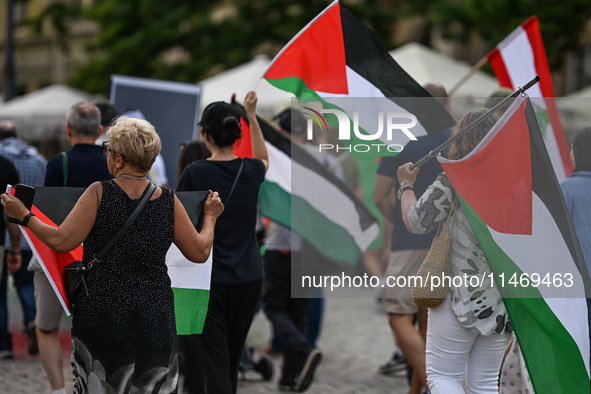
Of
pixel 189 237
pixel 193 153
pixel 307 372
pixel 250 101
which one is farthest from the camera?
pixel 307 372

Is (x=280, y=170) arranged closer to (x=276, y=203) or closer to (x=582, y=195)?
(x=276, y=203)

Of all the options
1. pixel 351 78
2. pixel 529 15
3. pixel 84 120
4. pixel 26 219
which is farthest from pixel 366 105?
pixel 529 15

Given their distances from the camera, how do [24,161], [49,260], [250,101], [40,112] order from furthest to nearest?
[40,112]
[24,161]
[250,101]
[49,260]

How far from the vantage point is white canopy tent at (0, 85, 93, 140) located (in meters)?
14.5

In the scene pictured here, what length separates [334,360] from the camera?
22.8 ft

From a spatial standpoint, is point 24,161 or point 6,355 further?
point 24,161

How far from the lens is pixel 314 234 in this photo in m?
5.54

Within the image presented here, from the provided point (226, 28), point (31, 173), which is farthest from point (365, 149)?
point (226, 28)

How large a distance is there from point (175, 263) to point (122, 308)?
0.79m

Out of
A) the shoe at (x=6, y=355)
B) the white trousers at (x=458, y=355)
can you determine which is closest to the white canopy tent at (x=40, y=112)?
the shoe at (x=6, y=355)

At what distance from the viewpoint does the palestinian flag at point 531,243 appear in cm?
375

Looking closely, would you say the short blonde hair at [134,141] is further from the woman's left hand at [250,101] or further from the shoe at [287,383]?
the shoe at [287,383]

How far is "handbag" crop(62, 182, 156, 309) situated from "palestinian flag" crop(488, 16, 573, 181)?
3.90 metres

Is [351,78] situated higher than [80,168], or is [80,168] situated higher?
[351,78]
